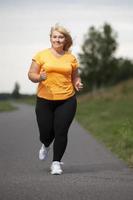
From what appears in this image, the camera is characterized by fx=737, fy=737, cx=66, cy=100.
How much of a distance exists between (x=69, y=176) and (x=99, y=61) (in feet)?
328

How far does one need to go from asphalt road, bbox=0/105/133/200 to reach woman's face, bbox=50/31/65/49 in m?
1.64

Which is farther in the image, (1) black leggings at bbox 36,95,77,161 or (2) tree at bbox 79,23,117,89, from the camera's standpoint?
(2) tree at bbox 79,23,117,89

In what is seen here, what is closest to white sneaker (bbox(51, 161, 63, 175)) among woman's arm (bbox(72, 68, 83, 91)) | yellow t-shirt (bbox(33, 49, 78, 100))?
yellow t-shirt (bbox(33, 49, 78, 100))

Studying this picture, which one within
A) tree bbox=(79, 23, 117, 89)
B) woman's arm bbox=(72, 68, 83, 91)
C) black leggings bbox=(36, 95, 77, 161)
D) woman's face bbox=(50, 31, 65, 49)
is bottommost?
tree bbox=(79, 23, 117, 89)

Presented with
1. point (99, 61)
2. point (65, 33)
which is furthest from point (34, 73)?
point (99, 61)

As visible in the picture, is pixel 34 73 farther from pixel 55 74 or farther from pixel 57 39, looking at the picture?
pixel 57 39

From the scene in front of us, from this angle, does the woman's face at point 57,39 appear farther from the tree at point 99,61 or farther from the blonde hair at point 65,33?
the tree at point 99,61

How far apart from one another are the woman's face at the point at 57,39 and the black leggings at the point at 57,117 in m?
0.70

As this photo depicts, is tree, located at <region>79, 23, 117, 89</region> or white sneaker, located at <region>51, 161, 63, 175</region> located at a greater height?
white sneaker, located at <region>51, 161, 63, 175</region>

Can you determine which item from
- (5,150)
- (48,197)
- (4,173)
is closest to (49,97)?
(4,173)

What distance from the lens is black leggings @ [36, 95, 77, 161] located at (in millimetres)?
9531

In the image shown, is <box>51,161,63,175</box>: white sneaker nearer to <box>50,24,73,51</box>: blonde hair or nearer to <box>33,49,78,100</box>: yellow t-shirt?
<box>33,49,78,100</box>: yellow t-shirt

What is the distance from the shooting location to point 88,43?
11244 cm

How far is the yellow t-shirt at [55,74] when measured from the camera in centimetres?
934
